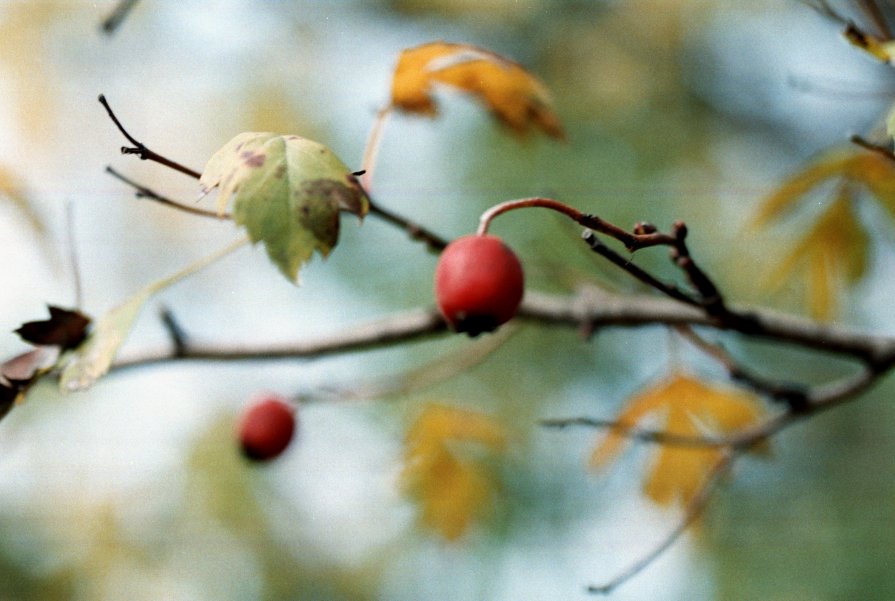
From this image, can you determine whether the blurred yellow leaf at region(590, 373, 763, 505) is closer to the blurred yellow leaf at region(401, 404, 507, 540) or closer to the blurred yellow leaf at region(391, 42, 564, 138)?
the blurred yellow leaf at region(401, 404, 507, 540)

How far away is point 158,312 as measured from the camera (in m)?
1.33

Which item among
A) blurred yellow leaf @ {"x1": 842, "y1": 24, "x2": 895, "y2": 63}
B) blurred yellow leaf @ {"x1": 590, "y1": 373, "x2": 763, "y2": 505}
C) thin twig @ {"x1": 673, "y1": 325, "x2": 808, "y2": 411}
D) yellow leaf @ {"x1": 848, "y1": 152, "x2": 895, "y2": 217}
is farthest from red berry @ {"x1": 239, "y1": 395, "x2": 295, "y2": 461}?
blurred yellow leaf @ {"x1": 842, "y1": 24, "x2": 895, "y2": 63}

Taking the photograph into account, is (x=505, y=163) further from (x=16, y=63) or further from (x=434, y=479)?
(x=434, y=479)

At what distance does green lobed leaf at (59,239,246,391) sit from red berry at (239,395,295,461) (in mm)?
651

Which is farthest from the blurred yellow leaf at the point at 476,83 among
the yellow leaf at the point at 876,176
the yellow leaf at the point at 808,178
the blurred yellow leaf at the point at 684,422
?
the blurred yellow leaf at the point at 684,422

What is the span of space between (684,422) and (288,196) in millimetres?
1295

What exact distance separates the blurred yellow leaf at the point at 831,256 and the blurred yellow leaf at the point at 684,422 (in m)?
0.27

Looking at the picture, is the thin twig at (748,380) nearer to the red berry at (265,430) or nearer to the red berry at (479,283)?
the red berry at (479,283)

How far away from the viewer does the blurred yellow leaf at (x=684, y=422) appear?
188cm

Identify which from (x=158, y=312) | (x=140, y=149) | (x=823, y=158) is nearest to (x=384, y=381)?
(x=158, y=312)

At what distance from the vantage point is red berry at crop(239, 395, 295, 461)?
176 cm

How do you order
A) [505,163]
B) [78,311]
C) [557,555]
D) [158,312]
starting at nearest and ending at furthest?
[78,311]
[158,312]
[557,555]
[505,163]

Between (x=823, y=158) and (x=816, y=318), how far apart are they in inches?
13.9

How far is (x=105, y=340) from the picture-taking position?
1.09 meters
